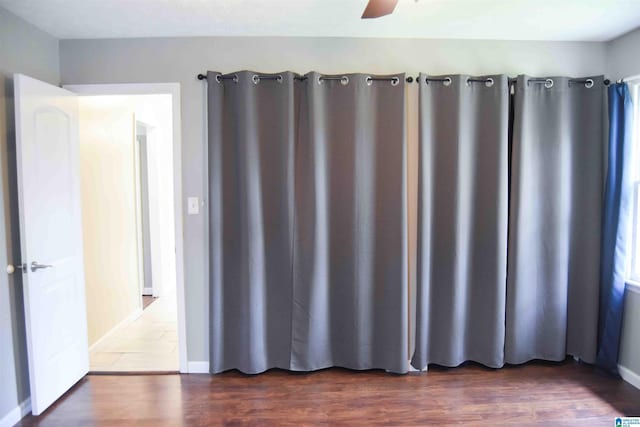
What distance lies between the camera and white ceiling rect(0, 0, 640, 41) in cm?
203

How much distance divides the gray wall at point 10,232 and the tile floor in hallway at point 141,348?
2.01 ft

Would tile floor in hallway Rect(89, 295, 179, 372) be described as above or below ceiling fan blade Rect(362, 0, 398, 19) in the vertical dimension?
below

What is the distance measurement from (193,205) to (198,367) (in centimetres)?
122

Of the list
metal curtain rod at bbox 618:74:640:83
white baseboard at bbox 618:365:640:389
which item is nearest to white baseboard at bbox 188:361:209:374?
white baseboard at bbox 618:365:640:389

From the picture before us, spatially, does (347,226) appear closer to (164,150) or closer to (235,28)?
(235,28)

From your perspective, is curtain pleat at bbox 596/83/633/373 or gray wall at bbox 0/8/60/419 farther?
curtain pleat at bbox 596/83/633/373

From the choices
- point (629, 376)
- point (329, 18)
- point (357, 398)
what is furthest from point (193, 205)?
point (629, 376)

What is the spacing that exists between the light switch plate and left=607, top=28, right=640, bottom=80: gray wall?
10.5 feet

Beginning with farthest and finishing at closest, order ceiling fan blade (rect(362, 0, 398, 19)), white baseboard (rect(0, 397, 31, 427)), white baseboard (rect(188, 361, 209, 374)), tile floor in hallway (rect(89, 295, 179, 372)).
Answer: tile floor in hallway (rect(89, 295, 179, 372)) → white baseboard (rect(188, 361, 209, 374)) → white baseboard (rect(0, 397, 31, 427)) → ceiling fan blade (rect(362, 0, 398, 19))

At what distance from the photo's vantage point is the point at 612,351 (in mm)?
2463

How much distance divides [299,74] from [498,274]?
2.02 meters

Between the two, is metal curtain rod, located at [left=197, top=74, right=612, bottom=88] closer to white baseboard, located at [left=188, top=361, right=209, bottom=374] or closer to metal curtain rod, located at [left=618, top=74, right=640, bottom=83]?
metal curtain rod, located at [left=618, top=74, right=640, bottom=83]

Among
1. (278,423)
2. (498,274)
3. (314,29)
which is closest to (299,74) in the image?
(314,29)

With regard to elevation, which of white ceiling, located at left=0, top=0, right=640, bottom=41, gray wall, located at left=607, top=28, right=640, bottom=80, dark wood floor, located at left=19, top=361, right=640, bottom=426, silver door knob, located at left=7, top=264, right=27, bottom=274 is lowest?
dark wood floor, located at left=19, top=361, right=640, bottom=426
